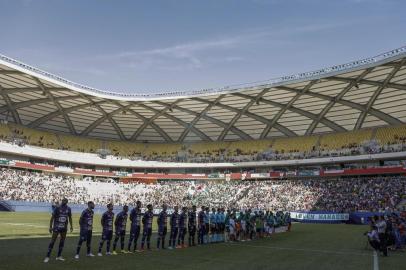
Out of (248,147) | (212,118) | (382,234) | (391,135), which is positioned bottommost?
(382,234)

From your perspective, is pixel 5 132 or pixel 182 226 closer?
pixel 182 226

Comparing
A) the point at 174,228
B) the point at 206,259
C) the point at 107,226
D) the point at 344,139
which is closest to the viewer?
the point at 206,259

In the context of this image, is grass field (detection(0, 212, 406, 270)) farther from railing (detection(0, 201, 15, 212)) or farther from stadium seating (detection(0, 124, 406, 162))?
stadium seating (detection(0, 124, 406, 162))

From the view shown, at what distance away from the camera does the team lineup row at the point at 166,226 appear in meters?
14.0

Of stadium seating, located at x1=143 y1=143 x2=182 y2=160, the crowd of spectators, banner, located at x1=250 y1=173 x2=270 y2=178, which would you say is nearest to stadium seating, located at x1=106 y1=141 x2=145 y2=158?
stadium seating, located at x1=143 y1=143 x2=182 y2=160

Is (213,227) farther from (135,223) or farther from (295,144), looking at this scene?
(295,144)

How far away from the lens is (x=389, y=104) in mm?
55688

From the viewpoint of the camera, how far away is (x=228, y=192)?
66688mm

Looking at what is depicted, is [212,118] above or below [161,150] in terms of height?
above

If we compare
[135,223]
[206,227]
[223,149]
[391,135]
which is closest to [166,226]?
[135,223]

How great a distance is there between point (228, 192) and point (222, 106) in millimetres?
14084

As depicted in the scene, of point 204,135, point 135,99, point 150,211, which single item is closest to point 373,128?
point 204,135

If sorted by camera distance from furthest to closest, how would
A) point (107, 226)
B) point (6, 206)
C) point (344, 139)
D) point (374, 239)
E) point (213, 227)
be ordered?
point (344, 139)
point (6, 206)
point (213, 227)
point (374, 239)
point (107, 226)

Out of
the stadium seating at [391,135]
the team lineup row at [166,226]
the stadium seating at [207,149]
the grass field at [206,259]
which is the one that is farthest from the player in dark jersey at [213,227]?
the stadium seating at [207,149]
